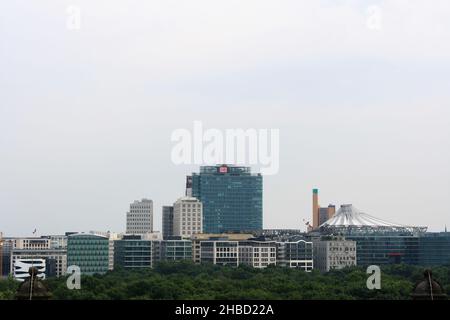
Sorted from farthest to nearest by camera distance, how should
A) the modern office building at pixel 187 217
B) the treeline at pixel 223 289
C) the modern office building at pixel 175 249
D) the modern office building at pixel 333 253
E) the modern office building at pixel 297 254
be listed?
the modern office building at pixel 187 217, the modern office building at pixel 297 254, the modern office building at pixel 333 253, the modern office building at pixel 175 249, the treeline at pixel 223 289

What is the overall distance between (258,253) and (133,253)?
31.2 ft

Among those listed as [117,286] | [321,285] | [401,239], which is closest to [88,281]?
[117,286]

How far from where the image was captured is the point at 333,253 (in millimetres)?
65312

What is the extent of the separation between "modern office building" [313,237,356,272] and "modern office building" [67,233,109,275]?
51.1 feet

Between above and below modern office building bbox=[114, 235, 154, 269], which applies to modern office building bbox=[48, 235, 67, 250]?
above

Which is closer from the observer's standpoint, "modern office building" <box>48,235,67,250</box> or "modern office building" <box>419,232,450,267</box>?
"modern office building" <box>48,235,67,250</box>

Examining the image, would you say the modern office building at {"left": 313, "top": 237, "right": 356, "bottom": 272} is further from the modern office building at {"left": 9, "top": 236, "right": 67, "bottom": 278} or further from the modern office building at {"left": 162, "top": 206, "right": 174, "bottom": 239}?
the modern office building at {"left": 9, "top": 236, "right": 67, "bottom": 278}

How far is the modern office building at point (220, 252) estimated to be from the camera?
2576 inches

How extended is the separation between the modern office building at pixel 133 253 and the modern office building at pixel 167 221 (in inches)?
359

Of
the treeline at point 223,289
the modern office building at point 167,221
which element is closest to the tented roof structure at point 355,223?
the modern office building at point 167,221

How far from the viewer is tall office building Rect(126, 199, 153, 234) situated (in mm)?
68762

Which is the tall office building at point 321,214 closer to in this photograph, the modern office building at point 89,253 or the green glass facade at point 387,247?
the green glass facade at point 387,247

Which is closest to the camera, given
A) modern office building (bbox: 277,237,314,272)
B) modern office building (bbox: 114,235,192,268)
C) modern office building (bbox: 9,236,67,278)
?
modern office building (bbox: 9,236,67,278)

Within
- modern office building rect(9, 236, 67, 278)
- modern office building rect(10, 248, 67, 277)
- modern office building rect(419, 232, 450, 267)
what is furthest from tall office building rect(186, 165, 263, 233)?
modern office building rect(10, 248, 67, 277)
